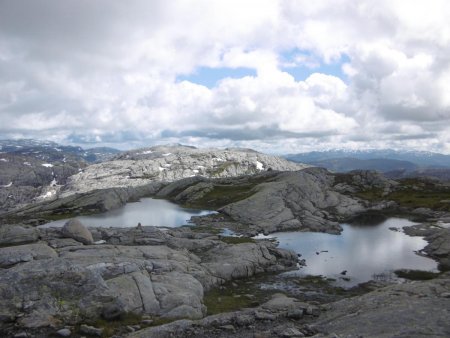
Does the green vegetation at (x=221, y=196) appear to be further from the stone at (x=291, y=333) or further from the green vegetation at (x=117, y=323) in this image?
the stone at (x=291, y=333)

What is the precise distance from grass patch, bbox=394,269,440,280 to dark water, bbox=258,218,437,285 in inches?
52.5

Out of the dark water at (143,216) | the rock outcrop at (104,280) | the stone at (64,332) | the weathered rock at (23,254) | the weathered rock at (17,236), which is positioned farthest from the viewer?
the dark water at (143,216)

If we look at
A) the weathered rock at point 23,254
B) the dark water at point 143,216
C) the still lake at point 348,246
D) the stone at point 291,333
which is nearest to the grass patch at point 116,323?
the stone at point 291,333

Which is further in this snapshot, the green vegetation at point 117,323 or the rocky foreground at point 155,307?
the green vegetation at point 117,323

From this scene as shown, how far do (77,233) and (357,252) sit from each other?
52094mm

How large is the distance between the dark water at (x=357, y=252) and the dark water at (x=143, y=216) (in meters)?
33.9

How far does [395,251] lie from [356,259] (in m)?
12.2

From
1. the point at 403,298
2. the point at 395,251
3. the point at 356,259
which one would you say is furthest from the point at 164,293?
the point at 395,251

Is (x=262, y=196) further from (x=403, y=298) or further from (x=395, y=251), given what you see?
(x=403, y=298)

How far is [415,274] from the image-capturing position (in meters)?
59.7

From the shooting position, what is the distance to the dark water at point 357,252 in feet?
198

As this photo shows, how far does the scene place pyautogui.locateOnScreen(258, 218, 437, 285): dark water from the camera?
60.5 metres

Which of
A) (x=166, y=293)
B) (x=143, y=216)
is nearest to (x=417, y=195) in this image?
(x=143, y=216)

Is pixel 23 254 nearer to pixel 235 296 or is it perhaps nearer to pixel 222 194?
pixel 235 296
